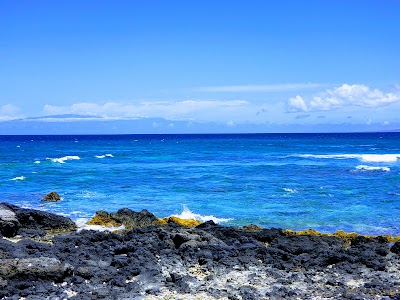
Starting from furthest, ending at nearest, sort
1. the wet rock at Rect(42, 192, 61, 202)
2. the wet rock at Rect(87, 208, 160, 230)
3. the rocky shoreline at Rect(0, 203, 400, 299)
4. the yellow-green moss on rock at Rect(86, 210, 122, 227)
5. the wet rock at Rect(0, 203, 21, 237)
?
the wet rock at Rect(42, 192, 61, 202), the yellow-green moss on rock at Rect(86, 210, 122, 227), the wet rock at Rect(87, 208, 160, 230), the wet rock at Rect(0, 203, 21, 237), the rocky shoreline at Rect(0, 203, 400, 299)

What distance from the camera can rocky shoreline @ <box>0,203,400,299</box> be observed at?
11898mm

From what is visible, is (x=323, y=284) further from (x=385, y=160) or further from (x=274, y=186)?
(x=385, y=160)

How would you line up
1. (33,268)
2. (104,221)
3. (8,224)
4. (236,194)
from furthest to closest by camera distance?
1. (236,194)
2. (104,221)
3. (8,224)
4. (33,268)

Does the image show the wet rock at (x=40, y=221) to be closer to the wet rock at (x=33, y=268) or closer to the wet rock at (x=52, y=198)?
the wet rock at (x=33, y=268)

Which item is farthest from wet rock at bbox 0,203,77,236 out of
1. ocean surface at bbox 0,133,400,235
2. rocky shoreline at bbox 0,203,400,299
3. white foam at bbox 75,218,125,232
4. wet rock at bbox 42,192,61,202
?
wet rock at bbox 42,192,61,202

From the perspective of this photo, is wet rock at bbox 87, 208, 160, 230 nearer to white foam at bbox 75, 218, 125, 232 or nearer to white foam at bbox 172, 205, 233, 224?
white foam at bbox 75, 218, 125, 232

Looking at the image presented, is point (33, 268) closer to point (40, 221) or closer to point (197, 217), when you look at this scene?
point (40, 221)

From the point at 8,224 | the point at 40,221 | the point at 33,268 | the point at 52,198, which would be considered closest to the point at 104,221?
the point at 40,221

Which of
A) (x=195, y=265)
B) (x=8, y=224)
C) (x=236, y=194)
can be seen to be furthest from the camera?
(x=236, y=194)

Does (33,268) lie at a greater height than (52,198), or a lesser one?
greater

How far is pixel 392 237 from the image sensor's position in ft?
62.7

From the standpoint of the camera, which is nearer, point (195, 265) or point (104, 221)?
point (195, 265)

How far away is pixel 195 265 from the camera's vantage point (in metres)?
14.2

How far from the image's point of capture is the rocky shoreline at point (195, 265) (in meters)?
11.9
